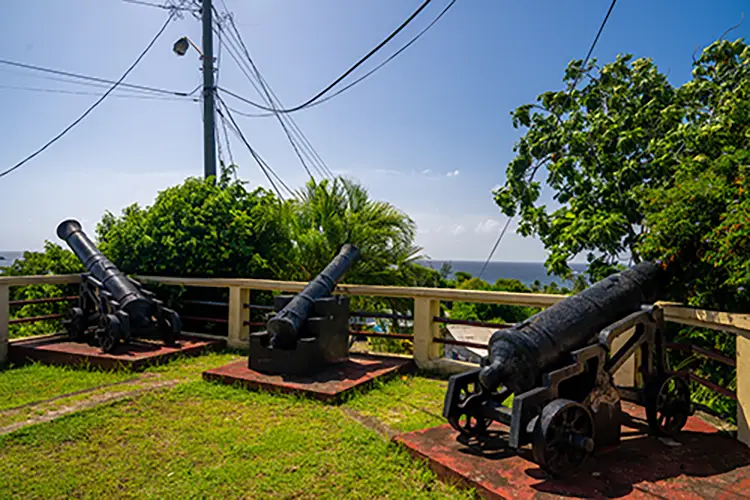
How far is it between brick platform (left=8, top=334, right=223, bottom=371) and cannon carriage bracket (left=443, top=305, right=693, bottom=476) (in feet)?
14.2

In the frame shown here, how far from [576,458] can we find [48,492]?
10.5 feet

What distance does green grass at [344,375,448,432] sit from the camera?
4605 mm

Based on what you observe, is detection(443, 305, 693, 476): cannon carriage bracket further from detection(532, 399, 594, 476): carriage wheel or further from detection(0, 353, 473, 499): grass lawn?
detection(0, 353, 473, 499): grass lawn

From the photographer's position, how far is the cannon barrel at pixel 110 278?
6.96m

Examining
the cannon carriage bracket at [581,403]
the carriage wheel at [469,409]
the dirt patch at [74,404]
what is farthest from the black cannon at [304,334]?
the carriage wheel at [469,409]

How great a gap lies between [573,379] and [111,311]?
593cm

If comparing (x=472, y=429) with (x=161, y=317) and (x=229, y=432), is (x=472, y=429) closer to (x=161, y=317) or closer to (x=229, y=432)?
(x=229, y=432)

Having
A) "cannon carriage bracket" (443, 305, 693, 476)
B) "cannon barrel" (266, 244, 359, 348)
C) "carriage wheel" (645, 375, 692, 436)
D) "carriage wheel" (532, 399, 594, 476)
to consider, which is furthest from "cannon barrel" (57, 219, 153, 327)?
"carriage wheel" (645, 375, 692, 436)

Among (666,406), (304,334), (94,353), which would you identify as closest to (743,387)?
(666,406)

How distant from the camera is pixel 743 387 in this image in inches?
147

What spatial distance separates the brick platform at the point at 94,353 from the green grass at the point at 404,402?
2899 mm

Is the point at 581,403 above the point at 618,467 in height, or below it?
above

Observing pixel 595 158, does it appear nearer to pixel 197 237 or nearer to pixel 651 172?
pixel 651 172

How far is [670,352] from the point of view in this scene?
207 inches
